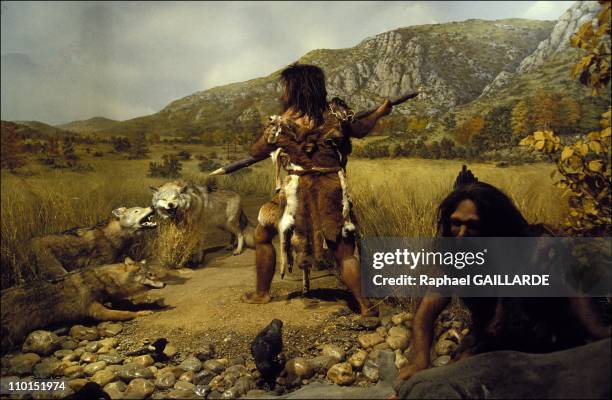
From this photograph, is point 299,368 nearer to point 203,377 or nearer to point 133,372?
point 203,377

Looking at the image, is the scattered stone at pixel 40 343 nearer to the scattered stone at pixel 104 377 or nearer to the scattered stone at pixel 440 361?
the scattered stone at pixel 104 377

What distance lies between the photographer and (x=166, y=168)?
452 inches

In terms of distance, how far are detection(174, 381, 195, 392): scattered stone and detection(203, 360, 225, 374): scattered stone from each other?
220 mm

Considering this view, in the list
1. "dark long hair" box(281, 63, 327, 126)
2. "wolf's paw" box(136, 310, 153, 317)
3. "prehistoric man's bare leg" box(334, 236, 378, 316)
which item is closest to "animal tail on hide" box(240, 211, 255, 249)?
"wolf's paw" box(136, 310, 153, 317)

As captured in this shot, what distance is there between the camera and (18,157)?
30.6 feet

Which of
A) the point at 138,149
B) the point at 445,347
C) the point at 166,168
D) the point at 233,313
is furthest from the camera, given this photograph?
the point at 138,149

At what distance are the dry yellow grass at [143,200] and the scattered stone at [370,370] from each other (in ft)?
5.21

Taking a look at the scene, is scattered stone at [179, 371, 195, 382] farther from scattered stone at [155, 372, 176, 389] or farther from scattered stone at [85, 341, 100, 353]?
scattered stone at [85, 341, 100, 353]

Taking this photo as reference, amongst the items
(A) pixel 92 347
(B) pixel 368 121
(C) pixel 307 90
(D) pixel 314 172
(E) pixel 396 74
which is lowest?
(A) pixel 92 347

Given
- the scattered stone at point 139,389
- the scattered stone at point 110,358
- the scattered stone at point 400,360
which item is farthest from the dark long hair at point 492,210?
the scattered stone at point 110,358

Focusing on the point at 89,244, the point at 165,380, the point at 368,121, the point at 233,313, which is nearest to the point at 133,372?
the point at 165,380

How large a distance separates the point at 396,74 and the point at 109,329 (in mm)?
12289

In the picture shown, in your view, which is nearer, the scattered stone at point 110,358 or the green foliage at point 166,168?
the scattered stone at point 110,358

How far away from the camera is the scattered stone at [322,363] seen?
11.6ft
